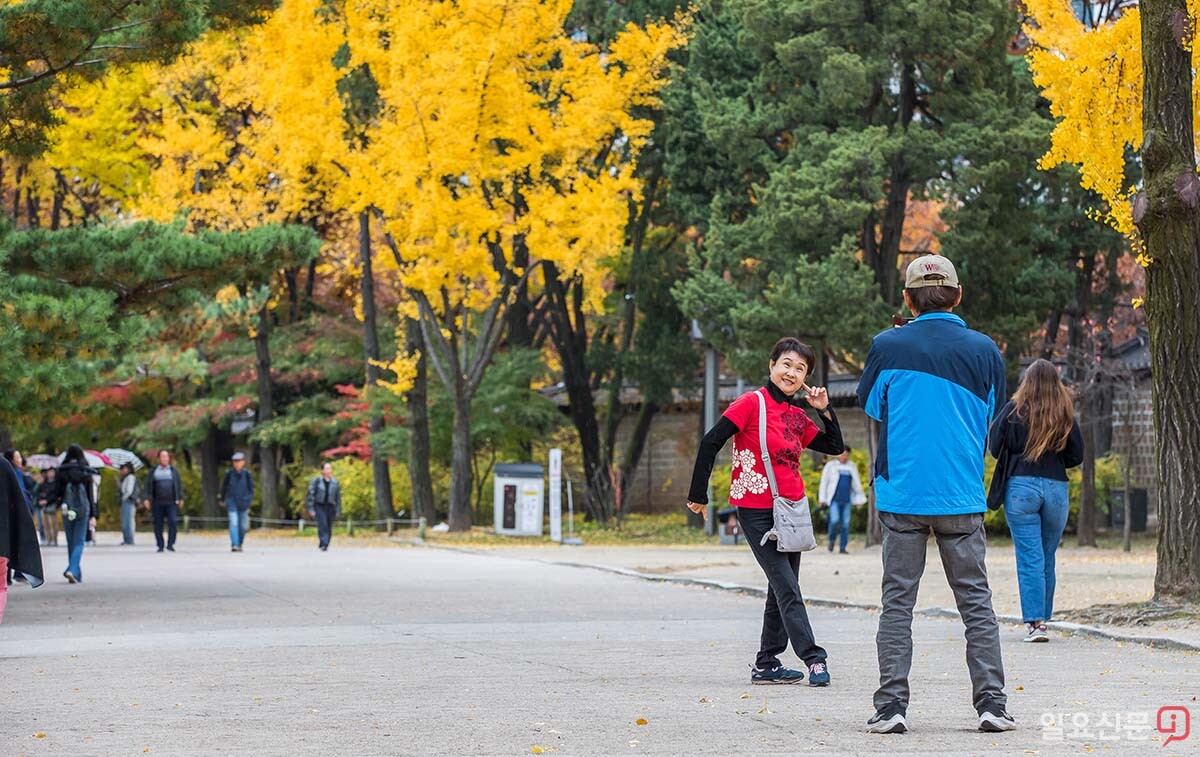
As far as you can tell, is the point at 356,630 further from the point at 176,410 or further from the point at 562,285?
the point at 176,410

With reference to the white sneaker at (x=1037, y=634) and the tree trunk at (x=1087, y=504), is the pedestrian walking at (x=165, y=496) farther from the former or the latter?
the white sneaker at (x=1037, y=634)

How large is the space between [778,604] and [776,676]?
0.38 metres

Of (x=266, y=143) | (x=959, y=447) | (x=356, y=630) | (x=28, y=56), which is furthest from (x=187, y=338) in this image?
(x=266, y=143)

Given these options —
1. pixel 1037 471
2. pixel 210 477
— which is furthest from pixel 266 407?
pixel 1037 471

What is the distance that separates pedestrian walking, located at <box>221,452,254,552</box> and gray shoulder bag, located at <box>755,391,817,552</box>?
74.4 feet

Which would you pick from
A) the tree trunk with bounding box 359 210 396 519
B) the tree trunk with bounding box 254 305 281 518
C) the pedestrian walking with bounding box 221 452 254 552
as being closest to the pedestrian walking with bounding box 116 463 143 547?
the pedestrian walking with bounding box 221 452 254 552

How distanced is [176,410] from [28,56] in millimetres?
27105

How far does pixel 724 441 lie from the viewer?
9.19m

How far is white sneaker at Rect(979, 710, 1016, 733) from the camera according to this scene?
7156mm

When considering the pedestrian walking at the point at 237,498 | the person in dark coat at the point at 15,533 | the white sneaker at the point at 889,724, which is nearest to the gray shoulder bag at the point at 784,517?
the white sneaker at the point at 889,724

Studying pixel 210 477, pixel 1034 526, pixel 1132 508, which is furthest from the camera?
pixel 210 477

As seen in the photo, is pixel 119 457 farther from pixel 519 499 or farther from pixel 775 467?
pixel 775 467

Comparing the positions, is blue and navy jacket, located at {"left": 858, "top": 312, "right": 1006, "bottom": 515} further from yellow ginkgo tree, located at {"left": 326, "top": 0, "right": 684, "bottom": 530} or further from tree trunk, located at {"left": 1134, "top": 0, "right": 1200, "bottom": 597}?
yellow ginkgo tree, located at {"left": 326, "top": 0, "right": 684, "bottom": 530}

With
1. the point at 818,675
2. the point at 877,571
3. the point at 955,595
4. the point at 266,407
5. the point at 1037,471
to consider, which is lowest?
the point at 877,571
